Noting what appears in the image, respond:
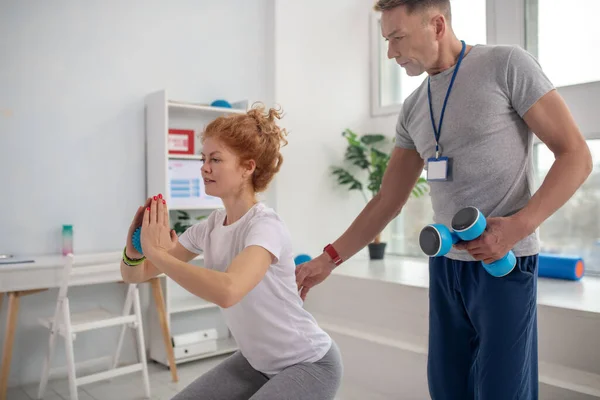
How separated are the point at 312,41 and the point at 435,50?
10.9 feet

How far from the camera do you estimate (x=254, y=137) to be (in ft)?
5.52

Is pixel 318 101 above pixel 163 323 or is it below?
above

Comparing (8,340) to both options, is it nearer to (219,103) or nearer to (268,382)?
(219,103)

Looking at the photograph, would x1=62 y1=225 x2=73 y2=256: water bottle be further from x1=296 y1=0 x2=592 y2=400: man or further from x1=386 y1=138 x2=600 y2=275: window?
x1=386 y1=138 x2=600 y2=275: window

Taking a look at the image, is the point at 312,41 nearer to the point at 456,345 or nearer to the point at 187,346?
the point at 187,346

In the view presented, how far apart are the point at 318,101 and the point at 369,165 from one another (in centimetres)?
71

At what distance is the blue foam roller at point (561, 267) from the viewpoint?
354 centimetres

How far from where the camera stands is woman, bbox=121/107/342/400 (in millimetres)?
1353

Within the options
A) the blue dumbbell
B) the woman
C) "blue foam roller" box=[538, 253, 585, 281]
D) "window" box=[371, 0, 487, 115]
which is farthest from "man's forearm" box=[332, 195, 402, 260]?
"window" box=[371, 0, 487, 115]

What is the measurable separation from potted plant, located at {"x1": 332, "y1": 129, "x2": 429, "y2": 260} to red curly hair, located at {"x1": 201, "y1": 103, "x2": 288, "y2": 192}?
2944 millimetres

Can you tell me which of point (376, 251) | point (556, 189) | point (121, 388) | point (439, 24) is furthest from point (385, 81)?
point (556, 189)

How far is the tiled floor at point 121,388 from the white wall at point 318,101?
1543 mm

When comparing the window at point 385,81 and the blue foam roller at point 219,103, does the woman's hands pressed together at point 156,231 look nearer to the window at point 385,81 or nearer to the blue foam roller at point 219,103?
the blue foam roller at point 219,103

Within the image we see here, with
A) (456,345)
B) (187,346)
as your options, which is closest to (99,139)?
(187,346)
